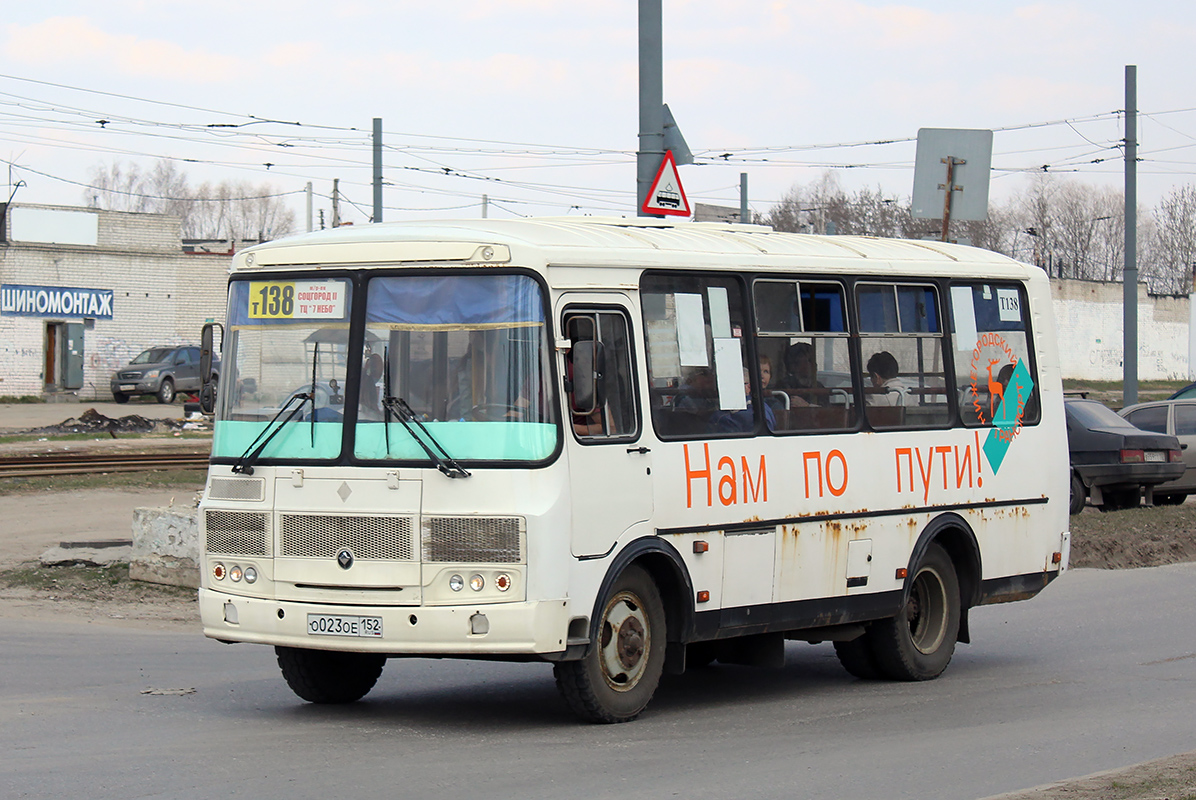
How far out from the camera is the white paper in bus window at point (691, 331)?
29.2ft

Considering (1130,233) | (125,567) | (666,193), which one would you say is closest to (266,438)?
(125,567)

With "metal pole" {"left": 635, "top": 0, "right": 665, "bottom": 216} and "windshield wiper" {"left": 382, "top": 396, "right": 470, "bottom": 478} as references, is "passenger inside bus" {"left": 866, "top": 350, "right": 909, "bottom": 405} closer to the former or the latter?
"windshield wiper" {"left": 382, "top": 396, "right": 470, "bottom": 478}

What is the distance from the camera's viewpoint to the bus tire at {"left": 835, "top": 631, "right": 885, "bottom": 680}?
1035 centimetres

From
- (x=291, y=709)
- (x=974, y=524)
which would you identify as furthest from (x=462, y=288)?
(x=974, y=524)

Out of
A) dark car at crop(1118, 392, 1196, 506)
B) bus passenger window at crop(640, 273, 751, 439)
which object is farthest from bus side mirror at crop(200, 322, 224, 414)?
dark car at crop(1118, 392, 1196, 506)

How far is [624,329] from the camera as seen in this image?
28.0 feet

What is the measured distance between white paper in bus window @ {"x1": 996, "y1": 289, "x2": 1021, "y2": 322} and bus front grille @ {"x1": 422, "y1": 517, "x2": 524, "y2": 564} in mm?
5095

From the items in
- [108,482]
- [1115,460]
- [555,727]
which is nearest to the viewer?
[555,727]

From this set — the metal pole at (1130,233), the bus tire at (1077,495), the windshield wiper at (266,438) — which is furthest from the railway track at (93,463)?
the metal pole at (1130,233)

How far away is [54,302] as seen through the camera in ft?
154

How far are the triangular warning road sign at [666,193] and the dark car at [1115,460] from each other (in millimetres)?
8263

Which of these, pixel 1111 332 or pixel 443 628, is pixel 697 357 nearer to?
pixel 443 628

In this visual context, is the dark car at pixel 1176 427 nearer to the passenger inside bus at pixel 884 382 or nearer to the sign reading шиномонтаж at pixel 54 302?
the passenger inside bus at pixel 884 382

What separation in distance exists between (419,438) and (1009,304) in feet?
17.4
